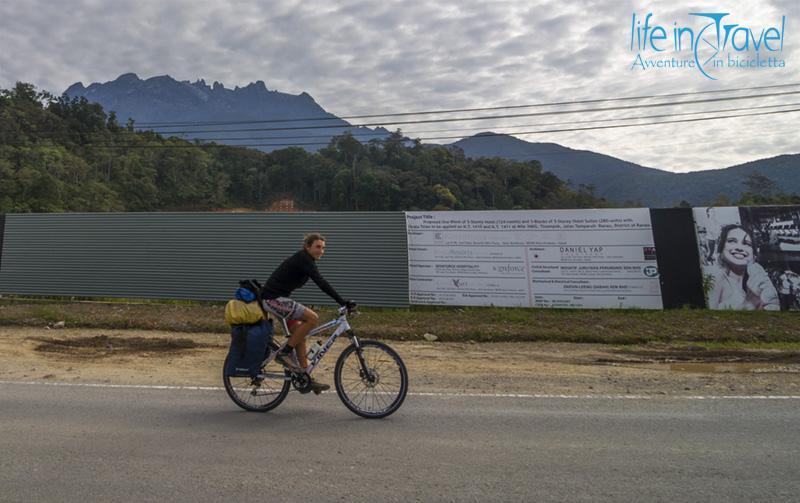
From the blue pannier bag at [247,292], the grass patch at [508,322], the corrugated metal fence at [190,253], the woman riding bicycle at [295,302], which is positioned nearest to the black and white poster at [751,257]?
the grass patch at [508,322]

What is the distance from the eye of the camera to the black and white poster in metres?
11.8

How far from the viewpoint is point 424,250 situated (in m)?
13.0

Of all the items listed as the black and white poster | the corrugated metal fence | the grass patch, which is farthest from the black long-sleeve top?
the black and white poster

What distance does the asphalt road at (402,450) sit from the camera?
337 centimetres

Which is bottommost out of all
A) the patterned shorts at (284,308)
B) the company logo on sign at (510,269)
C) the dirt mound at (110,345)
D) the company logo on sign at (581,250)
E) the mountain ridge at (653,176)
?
the dirt mound at (110,345)

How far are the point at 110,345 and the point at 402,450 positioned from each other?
7.17 metres

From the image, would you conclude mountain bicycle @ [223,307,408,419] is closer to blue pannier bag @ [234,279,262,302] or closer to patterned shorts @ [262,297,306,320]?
patterned shorts @ [262,297,306,320]

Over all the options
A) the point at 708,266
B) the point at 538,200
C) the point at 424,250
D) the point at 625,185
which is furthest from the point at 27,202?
the point at 625,185

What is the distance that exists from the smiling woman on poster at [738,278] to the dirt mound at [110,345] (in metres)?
11.8

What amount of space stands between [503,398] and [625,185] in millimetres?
80844

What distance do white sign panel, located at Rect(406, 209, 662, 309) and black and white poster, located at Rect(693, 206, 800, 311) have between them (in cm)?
140

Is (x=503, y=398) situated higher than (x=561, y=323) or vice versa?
(x=561, y=323)

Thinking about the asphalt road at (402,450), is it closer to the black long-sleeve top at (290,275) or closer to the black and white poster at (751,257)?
the black long-sleeve top at (290,275)

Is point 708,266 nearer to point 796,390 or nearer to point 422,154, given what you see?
point 796,390
